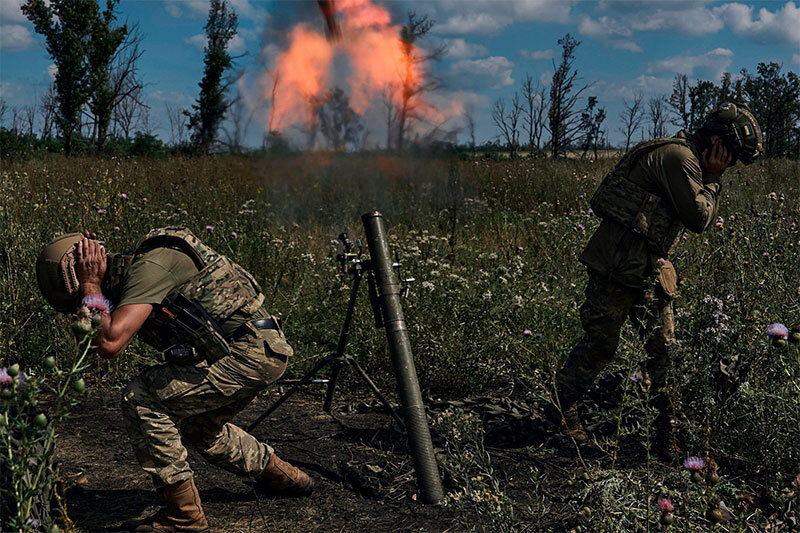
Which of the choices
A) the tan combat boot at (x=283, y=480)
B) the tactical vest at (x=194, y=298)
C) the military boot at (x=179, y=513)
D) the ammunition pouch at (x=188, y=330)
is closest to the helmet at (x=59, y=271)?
the tactical vest at (x=194, y=298)

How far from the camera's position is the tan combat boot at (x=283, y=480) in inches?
145

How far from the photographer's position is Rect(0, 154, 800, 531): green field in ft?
10.8

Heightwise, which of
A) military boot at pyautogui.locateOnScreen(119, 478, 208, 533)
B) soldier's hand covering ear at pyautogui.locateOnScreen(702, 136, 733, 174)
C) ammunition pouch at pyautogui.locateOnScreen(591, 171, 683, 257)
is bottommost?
military boot at pyautogui.locateOnScreen(119, 478, 208, 533)

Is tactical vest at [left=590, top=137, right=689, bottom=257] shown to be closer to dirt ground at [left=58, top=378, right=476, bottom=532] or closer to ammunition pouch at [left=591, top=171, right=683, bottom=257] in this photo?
ammunition pouch at [left=591, top=171, right=683, bottom=257]

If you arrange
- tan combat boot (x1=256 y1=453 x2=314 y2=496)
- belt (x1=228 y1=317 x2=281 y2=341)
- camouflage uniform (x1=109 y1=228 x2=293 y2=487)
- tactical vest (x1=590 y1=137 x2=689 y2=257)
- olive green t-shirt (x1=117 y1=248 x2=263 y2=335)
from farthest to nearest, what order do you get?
1. tactical vest (x1=590 y1=137 x2=689 y2=257)
2. tan combat boot (x1=256 y1=453 x2=314 y2=496)
3. belt (x1=228 y1=317 x2=281 y2=341)
4. camouflage uniform (x1=109 y1=228 x2=293 y2=487)
5. olive green t-shirt (x1=117 y1=248 x2=263 y2=335)

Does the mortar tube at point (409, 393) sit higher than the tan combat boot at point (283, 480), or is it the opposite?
the mortar tube at point (409, 393)

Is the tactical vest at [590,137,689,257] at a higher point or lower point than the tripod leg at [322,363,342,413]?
higher

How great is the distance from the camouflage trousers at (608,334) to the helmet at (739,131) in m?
0.89

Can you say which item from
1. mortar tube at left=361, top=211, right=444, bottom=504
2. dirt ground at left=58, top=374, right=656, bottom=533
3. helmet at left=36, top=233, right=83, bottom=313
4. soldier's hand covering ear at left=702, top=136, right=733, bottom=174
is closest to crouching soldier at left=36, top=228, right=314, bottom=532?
helmet at left=36, top=233, right=83, bottom=313

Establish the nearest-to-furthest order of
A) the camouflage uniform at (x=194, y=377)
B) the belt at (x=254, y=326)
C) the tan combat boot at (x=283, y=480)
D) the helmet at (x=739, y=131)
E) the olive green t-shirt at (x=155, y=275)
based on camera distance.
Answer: the olive green t-shirt at (x=155, y=275)
the camouflage uniform at (x=194, y=377)
the belt at (x=254, y=326)
the tan combat boot at (x=283, y=480)
the helmet at (x=739, y=131)

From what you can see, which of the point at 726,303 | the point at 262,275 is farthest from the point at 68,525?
the point at 262,275

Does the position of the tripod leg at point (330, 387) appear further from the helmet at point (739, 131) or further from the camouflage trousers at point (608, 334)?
the helmet at point (739, 131)

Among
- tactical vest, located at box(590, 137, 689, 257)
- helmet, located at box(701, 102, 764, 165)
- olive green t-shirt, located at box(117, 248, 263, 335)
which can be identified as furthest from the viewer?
tactical vest, located at box(590, 137, 689, 257)

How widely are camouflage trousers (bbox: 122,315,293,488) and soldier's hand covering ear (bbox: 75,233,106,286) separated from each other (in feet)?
1.62
